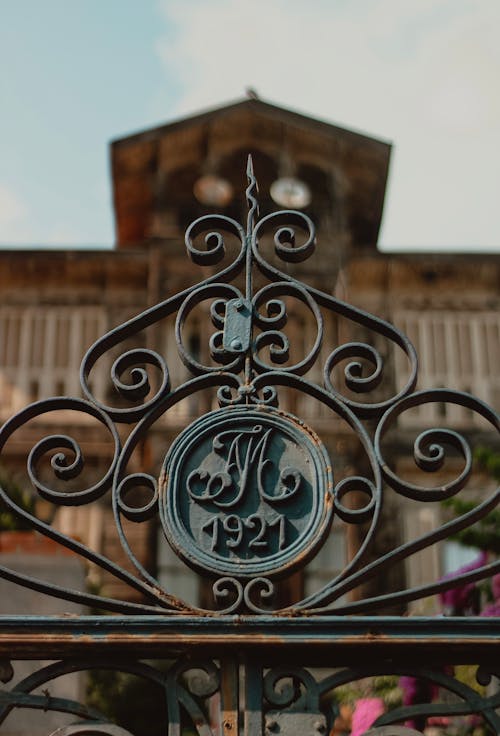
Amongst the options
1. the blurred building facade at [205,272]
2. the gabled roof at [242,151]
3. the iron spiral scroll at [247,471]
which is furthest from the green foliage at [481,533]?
the gabled roof at [242,151]

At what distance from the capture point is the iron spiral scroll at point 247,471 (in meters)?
3.61

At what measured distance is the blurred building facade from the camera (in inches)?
784

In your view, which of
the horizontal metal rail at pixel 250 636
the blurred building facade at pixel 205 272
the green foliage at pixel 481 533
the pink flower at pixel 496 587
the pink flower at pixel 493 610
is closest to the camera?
the horizontal metal rail at pixel 250 636

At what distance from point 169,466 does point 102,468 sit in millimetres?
16151

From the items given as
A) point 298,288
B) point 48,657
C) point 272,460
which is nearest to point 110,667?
point 48,657

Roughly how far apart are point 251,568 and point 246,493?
0.87 ft

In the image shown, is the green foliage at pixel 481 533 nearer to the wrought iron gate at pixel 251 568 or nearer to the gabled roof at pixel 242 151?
the wrought iron gate at pixel 251 568

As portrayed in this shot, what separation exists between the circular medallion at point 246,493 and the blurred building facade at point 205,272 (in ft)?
51.1

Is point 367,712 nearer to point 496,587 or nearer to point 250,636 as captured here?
point 496,587

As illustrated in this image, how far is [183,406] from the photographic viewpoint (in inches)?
Result: 782

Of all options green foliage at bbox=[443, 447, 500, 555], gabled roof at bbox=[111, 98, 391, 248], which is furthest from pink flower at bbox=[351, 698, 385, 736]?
gabled roof at bbox=[111, 98, 391, 248]

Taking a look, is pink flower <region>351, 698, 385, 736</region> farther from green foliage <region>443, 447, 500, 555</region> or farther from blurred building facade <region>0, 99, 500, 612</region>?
blurred building facade <region>0, 99, 500, 612</region>

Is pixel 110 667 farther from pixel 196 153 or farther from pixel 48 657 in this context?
pixel 196 153

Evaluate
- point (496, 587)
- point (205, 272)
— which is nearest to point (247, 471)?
point (496, 587)
